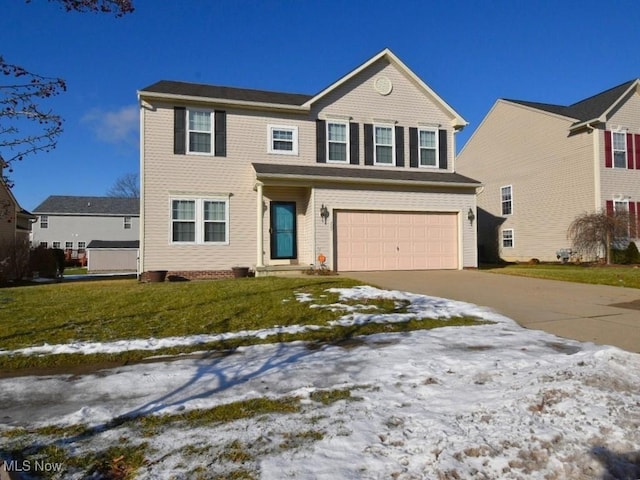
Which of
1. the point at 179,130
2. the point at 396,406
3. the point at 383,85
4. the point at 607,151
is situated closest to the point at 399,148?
the point at 383,85

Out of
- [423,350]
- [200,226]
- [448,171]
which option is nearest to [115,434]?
[423,350]

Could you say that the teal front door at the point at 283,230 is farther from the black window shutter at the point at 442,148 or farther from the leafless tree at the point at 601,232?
the leafless tree at the point at 601,232

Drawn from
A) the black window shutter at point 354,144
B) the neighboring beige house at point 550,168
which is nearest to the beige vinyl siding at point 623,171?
the neighboring beige house at point 550,168

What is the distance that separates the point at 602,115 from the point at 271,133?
47.3 ft

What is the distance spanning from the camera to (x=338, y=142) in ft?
51.6

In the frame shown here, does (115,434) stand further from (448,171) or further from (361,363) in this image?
(448,171)

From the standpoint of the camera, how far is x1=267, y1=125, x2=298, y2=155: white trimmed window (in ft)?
49.4

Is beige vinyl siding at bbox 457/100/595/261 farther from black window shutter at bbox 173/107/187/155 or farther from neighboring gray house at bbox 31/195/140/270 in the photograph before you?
neighboring gray house at bbox 31/195/140/270

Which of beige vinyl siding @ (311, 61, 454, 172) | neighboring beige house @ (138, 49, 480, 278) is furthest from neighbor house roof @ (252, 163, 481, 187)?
beige vinyl siding @ (311, 61, 454, 172)

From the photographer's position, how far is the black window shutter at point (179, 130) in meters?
14.0

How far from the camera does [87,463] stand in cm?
259

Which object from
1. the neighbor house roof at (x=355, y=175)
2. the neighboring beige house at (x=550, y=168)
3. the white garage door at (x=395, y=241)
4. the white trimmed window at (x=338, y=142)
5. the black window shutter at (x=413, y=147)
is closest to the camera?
the neighbor house roof at (x=355, y=175)

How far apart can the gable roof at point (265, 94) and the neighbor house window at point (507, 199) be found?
26.4 feet

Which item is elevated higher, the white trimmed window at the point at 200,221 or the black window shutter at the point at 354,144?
the black window shutter at the point at 354,144
